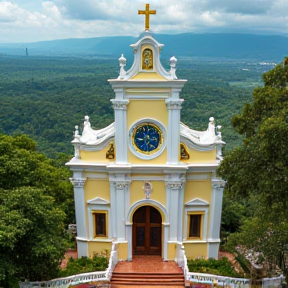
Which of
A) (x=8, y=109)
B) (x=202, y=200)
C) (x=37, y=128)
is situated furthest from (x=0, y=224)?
(x=8, y=109)

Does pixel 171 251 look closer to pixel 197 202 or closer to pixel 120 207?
pixel 197 202

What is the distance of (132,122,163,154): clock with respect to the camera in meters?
18.0

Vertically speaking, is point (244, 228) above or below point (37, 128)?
below

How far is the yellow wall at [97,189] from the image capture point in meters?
18.5

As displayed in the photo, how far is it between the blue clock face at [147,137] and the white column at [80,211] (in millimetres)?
2959

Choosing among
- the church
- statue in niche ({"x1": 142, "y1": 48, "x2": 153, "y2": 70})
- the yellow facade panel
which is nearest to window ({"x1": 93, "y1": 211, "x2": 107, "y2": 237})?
the church

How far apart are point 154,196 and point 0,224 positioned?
694cm

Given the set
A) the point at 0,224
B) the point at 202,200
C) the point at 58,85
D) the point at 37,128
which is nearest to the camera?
the point at 0,224

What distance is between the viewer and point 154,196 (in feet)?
59.9

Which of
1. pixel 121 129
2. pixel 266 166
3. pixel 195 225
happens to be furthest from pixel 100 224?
pixel 266 166

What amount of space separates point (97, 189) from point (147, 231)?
2.93m

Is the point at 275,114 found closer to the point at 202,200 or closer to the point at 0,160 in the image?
the point at 202,200

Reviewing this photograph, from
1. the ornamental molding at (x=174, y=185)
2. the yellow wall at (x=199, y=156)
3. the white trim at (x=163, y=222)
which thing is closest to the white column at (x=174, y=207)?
the ornamental molding at (x=174, y=185)

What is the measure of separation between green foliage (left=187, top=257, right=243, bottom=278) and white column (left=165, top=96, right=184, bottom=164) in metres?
4.45
